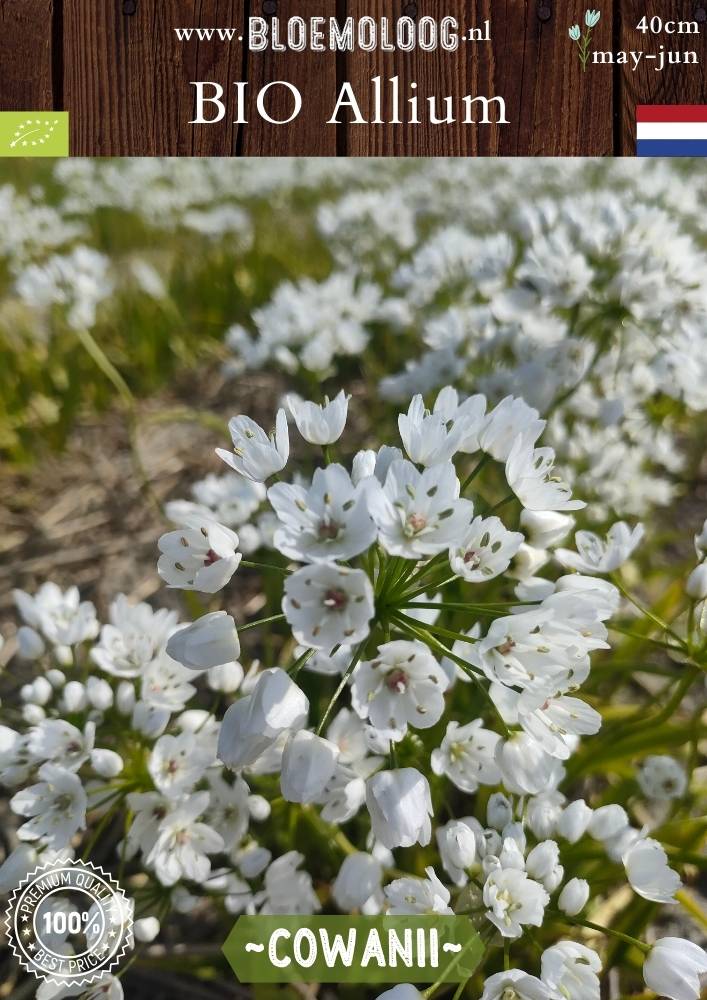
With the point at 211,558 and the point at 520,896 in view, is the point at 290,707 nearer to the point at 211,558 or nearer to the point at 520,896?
the point at 211,558

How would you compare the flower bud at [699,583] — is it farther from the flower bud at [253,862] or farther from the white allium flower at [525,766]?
the flower bud at [253,862]

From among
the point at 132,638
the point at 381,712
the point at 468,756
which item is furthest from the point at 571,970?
the point at 132,638

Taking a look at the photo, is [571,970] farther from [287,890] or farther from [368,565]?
[368,565]

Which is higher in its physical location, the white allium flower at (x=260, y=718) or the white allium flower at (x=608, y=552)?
the white allium flower at (x=608, y=552)

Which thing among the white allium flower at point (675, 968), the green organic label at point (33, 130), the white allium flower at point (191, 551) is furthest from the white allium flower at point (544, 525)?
the green organic label at point (33, 130)

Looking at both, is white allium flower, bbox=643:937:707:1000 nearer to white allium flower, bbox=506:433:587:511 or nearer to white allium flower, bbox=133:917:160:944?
white allium flower, bbox=506:433:587:511
